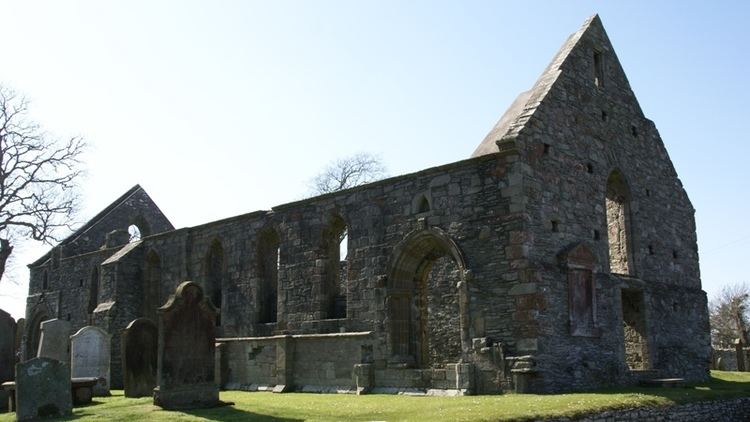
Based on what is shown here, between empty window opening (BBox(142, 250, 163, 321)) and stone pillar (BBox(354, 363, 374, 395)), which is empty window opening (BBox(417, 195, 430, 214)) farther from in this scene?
empty window opening (BBox(142, 250, 163, 321))

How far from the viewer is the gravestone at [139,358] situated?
16.9 metres

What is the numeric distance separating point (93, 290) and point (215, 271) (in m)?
7.16

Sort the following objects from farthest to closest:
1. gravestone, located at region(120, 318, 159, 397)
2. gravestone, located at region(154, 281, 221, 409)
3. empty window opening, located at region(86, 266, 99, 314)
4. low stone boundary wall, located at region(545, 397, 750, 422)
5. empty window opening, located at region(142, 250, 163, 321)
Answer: empty window opening, located at region(86, 266, 99, 314)
empty window opening, located at region(142, 250, 163, 321)
gravestone, located at region(120, 318, 159, 397)
gravestone, located at region(154, 281, 221, 409)
low stone boundary wall, located at region(545, 397, 750, 422)

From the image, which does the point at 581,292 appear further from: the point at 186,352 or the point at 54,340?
the point at 54,340

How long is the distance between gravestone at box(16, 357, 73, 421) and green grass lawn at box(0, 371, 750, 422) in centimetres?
42

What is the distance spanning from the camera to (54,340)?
18.0 meters

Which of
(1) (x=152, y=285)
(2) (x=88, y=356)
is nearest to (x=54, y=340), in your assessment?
(2) (x=88, y=356)

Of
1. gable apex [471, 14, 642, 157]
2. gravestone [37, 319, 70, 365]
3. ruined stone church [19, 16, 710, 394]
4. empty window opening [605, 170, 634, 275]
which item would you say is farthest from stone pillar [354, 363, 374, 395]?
gravestone [37, 319, 70, 365]

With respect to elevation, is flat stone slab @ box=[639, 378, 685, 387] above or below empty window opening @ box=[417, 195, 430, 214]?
below

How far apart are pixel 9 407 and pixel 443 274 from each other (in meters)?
11.4

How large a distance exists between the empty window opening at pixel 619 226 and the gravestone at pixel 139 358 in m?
11.7

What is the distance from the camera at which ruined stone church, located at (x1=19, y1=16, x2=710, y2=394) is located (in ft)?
50.6

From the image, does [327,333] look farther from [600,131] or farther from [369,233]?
[600,131]

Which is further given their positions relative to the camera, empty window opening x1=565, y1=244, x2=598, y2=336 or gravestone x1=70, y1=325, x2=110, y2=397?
gravestone x1=70, y1=325, x2=110, y2=397
